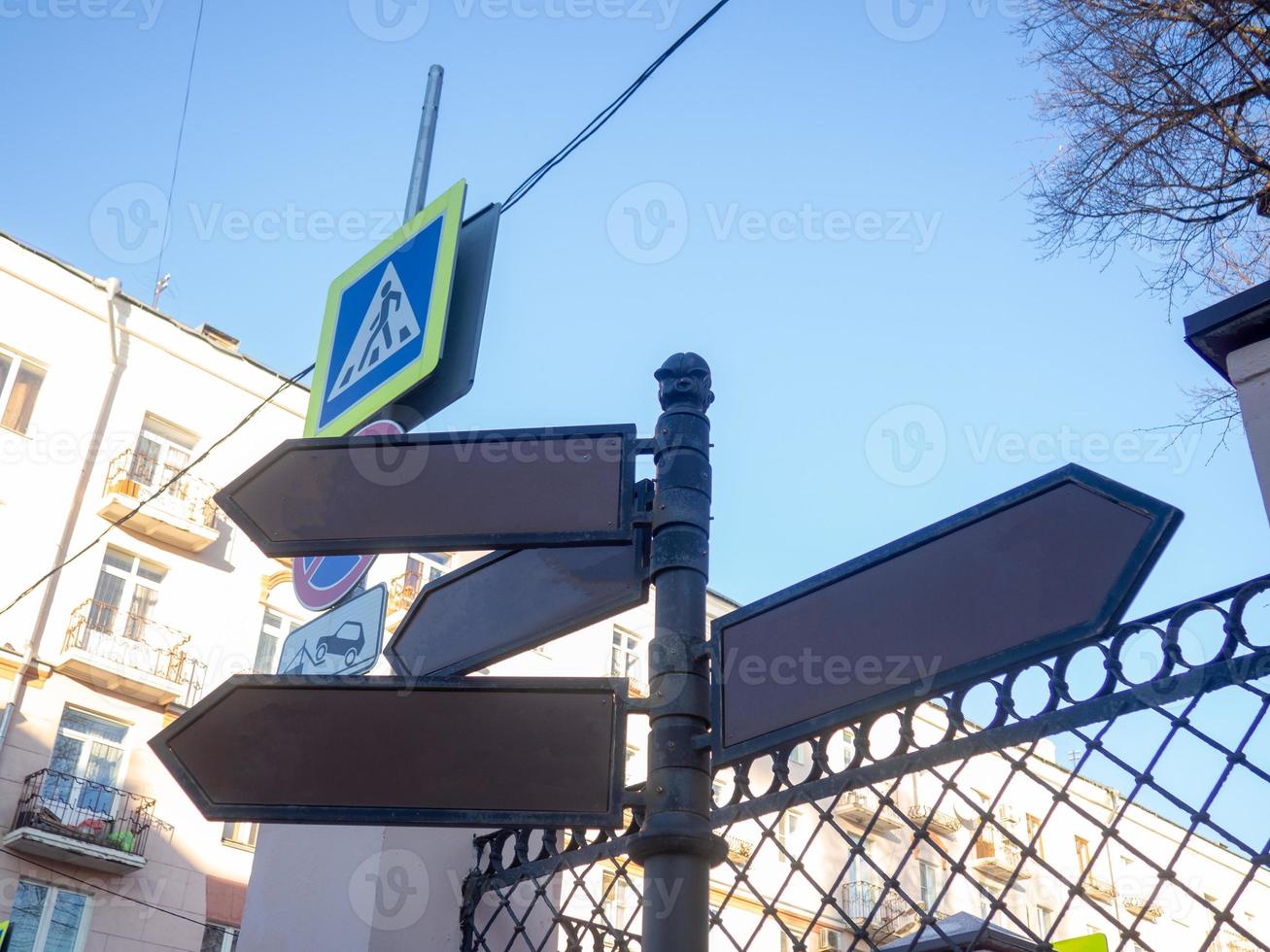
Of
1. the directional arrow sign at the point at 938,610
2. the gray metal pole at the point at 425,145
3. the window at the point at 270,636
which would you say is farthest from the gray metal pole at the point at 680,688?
the window at the point at 270,636

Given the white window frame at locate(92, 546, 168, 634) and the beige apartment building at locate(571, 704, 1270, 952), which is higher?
the white window frame at locate(92, 546, 168, 634)

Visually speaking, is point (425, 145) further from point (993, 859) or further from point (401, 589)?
point (993, 859)

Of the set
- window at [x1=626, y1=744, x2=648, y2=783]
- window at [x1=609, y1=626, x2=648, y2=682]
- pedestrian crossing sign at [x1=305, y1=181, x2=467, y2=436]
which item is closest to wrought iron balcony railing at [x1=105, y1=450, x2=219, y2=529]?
window at [x1=609, y1=626, x2=648, y2=682]

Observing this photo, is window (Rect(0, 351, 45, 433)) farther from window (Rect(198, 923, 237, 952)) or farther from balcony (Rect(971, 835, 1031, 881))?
balcony (Rect(971, 835, 1031, 881))

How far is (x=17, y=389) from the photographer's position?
19.1m

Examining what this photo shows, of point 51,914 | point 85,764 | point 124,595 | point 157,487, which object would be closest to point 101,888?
point 51,914

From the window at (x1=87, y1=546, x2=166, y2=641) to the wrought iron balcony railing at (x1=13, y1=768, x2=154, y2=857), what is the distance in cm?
224

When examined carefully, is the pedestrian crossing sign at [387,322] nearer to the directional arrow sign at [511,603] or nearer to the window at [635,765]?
the directional arrow sign at [511,603]

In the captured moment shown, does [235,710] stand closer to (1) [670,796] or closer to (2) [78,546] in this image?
(1) [670,796]

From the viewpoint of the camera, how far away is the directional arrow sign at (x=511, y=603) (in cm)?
233

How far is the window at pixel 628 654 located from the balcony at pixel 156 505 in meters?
7.40

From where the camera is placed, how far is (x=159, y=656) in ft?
61.4

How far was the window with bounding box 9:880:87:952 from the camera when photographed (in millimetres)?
16469

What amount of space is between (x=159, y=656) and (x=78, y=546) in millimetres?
2044
